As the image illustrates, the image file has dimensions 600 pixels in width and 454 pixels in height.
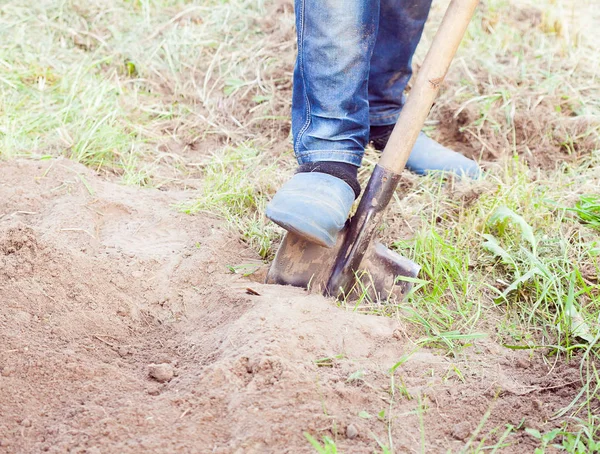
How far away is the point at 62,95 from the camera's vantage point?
2918 mm

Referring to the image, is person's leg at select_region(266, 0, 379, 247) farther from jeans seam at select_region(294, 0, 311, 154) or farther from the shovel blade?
the shovel blade

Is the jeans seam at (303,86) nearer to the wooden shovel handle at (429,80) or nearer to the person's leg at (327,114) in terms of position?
the person's leg at (327,114)

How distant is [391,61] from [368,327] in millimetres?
1194

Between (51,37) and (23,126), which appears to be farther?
(51,37)

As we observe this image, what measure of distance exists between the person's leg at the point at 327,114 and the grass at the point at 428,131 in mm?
283

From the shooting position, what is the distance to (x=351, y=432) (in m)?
1.27

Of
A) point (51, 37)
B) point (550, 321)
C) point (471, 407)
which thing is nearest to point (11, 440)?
point (471, 407)

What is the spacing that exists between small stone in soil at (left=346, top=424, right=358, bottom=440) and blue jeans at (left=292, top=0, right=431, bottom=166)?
3.07 feet

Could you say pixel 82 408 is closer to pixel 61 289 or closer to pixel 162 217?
pixel 61 289

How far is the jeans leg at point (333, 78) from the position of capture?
181 cm

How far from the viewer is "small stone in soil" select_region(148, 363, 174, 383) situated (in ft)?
4.63

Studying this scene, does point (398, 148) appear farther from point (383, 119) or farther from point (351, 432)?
point (351, 432)

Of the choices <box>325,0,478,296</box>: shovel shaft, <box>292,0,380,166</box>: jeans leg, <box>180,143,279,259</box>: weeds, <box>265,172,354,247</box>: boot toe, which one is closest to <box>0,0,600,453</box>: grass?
<box>180,143,279,259</box>: weeds

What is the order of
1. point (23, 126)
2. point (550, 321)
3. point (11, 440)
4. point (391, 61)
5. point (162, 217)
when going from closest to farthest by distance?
point (11, 440)
point (550, 321)
point (162, 217)
point (391, 61)
point (23, 126)
